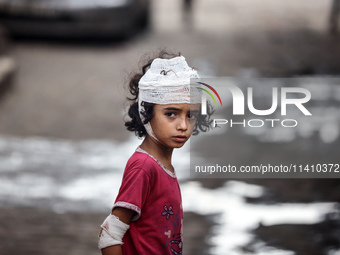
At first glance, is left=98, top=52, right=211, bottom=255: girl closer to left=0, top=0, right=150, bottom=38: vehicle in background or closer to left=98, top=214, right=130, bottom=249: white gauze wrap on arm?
left=98, top=214, right=130, bottom=249: white gauze wrap on arm

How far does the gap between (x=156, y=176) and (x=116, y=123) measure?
233 inches

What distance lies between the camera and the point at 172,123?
2504mm

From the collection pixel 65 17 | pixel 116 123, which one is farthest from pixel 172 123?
pixel 65 17

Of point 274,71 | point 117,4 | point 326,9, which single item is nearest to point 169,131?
point 274,71

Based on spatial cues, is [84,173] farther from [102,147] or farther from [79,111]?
[79,111]

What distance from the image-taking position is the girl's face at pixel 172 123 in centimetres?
249

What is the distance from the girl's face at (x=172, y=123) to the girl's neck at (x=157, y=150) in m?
0.05

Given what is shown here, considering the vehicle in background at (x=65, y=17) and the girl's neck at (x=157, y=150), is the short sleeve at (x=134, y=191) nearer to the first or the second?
the girl's neck at (x=157, y=150)

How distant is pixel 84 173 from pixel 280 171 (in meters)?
2.20

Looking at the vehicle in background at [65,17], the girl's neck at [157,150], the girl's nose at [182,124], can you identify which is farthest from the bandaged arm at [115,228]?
the vehicle in background at [65,17]

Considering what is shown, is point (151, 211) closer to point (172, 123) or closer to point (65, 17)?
point (172, 123)

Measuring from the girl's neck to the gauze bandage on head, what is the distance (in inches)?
7.0

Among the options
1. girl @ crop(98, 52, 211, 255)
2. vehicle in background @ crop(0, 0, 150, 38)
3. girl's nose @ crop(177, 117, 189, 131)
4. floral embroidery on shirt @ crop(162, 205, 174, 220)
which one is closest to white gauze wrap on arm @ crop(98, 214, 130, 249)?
girl @ crop(98, 52, 211, 255)

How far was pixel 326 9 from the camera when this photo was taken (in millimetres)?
16391
